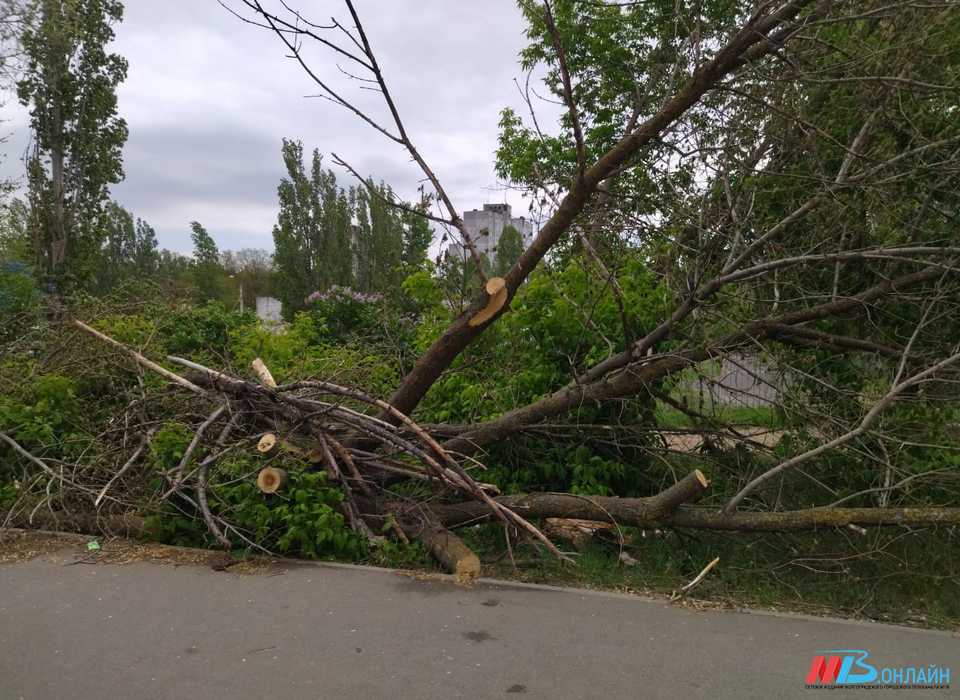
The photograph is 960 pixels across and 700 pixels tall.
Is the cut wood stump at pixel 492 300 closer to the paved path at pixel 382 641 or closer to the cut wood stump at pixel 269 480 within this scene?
the cut wood stump at pixel 269 480

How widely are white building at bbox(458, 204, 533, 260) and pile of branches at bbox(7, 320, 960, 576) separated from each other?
1829 millimetres

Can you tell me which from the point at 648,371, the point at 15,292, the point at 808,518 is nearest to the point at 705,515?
the point at 808,518

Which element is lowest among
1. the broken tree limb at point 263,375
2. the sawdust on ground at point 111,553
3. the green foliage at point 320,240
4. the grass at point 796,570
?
the grass at point 796,570

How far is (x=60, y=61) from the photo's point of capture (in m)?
14.7

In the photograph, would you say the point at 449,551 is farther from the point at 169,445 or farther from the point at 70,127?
the point at 70,127

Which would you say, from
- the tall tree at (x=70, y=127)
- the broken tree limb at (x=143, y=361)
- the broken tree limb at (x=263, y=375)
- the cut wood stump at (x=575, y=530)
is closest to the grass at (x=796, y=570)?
the cut wood stump at (x=575, y=530)

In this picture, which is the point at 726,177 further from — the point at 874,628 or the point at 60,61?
the point at 60,61

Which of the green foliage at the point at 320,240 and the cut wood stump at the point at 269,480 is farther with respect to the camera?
the green foliage at the point at 320,240

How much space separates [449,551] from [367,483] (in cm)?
104

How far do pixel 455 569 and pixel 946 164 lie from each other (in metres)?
4.65

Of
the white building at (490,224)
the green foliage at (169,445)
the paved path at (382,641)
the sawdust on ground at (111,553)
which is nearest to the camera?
the paved path at (382,641)

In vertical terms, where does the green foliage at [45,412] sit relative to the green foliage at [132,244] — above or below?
below

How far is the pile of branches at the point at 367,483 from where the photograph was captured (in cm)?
494

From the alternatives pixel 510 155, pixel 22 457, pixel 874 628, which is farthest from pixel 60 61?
pixel 874 628
